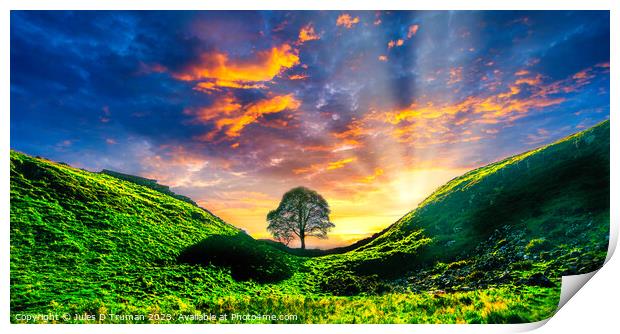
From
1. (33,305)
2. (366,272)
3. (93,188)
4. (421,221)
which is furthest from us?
(421,221)

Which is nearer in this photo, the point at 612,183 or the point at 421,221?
the point at 612,183

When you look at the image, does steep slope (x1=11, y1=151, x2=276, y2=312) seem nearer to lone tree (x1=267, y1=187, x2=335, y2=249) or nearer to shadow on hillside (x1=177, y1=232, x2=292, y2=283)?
shadow on hillside (x1=177, y1=232, x2=292, y2=283)

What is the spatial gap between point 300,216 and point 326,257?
9704mm

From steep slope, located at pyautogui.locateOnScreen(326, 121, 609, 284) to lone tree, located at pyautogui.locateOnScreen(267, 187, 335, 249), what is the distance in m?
8.02

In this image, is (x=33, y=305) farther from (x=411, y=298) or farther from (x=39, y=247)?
(x=411, y=298)

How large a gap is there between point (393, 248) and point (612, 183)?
13.2 meters

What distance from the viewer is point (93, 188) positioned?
23.8 meters

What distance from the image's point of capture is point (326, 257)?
2634cm

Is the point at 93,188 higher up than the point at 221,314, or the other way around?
the point at 93,188

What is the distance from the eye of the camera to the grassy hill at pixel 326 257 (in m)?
15.2

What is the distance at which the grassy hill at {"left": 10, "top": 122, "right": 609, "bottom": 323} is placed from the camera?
15188 mm
